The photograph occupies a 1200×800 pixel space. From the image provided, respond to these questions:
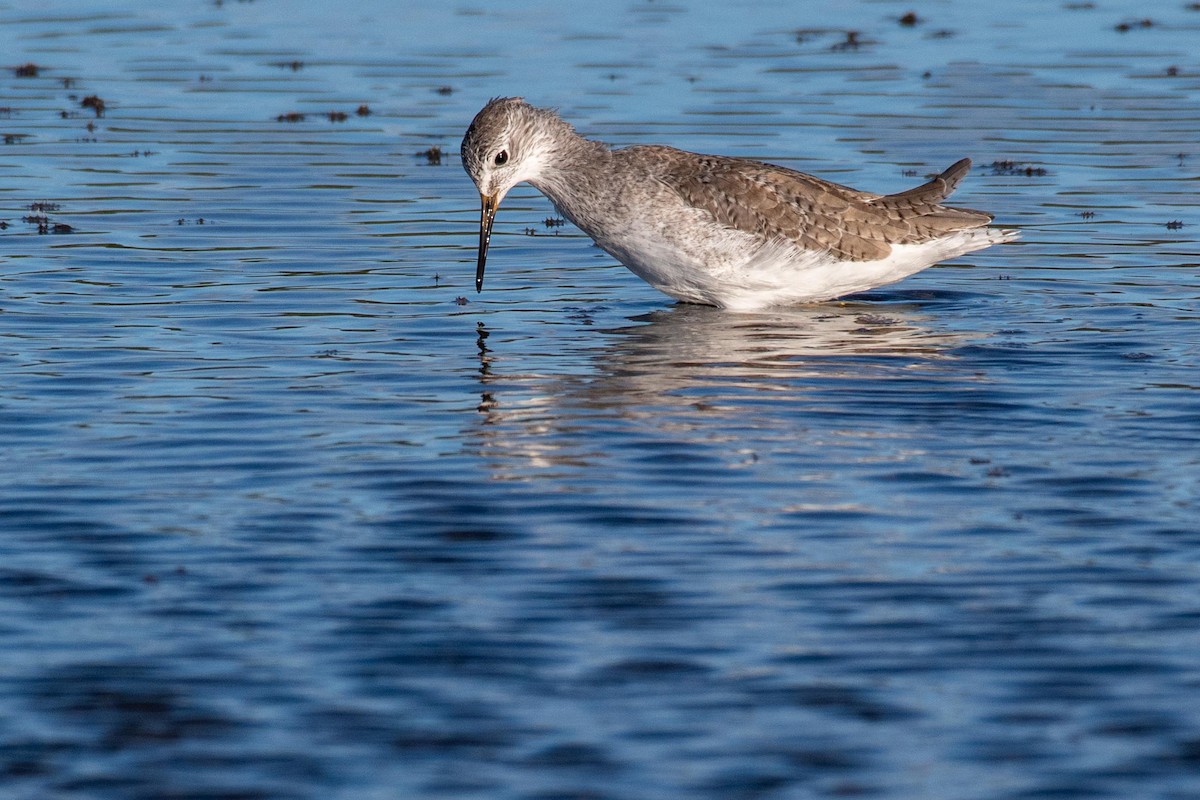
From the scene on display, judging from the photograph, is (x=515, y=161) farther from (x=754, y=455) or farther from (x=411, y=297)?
→ (x=754, y=455)

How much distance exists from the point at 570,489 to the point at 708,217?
4.86 metres

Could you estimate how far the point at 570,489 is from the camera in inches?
388

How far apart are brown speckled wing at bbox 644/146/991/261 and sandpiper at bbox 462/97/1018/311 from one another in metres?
0.01

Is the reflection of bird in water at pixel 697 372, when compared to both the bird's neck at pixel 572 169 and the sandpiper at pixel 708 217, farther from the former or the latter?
the bird's neck at pixel 572 169

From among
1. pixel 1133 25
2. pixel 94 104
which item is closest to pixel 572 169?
pixel 94 104

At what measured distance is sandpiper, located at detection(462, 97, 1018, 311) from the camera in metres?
14.2

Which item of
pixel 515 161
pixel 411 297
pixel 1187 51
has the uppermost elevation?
pixel 1187 51

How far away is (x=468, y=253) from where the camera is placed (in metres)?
17.0

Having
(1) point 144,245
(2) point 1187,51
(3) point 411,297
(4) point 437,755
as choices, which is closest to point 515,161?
(3) point 411,297

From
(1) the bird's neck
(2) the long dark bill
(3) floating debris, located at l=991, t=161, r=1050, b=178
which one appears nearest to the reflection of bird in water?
(2) the long dark bill

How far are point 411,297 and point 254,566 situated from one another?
6876 millimetres

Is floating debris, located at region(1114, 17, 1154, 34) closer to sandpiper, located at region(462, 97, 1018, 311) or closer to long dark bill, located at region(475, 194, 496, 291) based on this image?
sandpiper, located at region(462, 97, 1018, 311)

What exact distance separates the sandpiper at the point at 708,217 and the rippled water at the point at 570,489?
0.39 m

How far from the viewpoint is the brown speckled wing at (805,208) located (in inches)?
566
